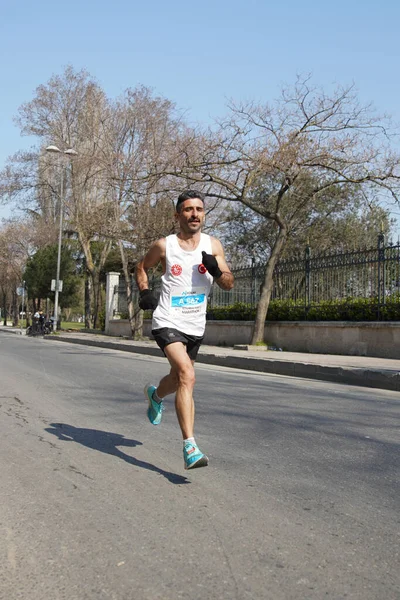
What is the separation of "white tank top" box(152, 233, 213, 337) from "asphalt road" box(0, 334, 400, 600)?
3.31 ft

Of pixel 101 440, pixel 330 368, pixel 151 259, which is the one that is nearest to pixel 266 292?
pixel 330 368

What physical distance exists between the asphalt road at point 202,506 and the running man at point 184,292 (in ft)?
2.32

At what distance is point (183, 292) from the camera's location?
4.56 m

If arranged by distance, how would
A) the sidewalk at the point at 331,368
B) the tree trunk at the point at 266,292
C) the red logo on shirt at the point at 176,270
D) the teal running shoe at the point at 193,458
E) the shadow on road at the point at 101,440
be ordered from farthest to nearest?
the tree trunk at the point at 266,292 < the sidewalk at the point at 331,368 < the shadow on road at the point at 101,440 < the red logo on shirt at the point at 176,270 < the teal running shoe at the point at 193,458

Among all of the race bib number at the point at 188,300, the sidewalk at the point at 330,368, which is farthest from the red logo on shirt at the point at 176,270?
the sidewalk at the point at 330,368

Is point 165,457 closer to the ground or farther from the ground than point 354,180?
closer to the ground

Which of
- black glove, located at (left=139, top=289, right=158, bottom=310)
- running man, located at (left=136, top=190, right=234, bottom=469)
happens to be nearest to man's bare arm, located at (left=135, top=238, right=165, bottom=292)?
running man, located at (left=136, top=190, right=234, bottom=469)

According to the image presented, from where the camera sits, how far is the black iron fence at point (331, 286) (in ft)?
50.8

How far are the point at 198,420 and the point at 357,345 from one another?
10263 mm

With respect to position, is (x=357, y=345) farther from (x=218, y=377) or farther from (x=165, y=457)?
(x=165, y=457)

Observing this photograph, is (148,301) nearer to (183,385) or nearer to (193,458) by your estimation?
(183,385)

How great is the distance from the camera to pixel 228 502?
3789 mm

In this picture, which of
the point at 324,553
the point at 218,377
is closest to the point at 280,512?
the point at 324,553

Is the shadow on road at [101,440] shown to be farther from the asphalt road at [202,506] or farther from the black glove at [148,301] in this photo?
the black glove at [148,301]
